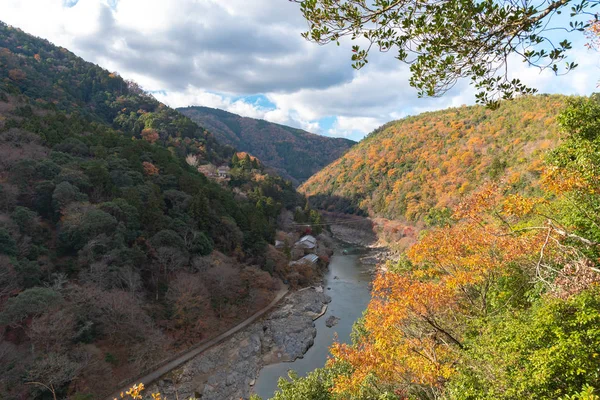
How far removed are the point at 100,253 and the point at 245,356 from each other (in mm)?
9720

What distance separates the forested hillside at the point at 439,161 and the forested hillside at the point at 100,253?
1879cm

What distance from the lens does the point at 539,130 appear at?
36.0 m

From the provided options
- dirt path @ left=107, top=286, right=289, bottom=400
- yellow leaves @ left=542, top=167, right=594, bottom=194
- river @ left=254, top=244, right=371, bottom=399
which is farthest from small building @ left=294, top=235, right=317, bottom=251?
yellow leaves @ left=542, top=167, right=594, bottom=194

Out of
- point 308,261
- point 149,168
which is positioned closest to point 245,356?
point 308,261

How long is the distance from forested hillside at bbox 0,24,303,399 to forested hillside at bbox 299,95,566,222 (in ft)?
61.6

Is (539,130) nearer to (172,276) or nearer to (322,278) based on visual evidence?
(322,278)

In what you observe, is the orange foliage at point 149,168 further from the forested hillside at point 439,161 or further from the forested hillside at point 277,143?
the forested hillside at point 277,143

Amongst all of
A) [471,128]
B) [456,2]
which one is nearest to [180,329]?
[456,2]

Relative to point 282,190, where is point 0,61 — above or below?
above

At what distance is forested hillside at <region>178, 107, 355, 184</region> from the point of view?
4205 inches

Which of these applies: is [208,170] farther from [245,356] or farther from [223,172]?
[245,356]

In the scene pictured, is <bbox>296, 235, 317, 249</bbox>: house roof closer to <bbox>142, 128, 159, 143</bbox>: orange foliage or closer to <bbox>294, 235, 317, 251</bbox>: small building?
<bbox>294, 235, 317, 251</bbox>: small building

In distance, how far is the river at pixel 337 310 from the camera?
1673 centimetres

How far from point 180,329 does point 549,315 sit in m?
18.0
